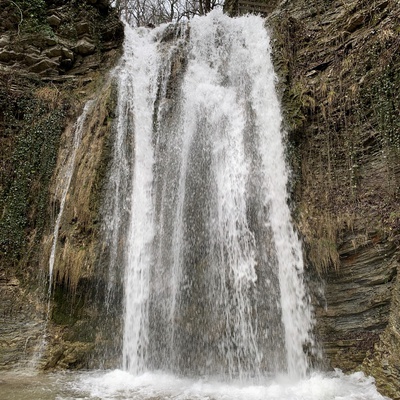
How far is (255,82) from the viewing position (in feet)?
27.7

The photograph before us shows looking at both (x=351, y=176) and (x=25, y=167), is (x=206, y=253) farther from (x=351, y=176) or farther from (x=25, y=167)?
(x=25, y=167)

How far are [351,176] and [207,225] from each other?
112 inches

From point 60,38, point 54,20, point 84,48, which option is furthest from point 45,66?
point 54,20

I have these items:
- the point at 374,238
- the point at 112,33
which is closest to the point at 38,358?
the point at 374,238

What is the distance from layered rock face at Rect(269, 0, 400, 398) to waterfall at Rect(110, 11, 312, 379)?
0.41 meters

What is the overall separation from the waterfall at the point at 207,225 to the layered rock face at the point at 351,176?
41 centimetres

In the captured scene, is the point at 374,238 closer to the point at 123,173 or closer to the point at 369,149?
the point at 369,149

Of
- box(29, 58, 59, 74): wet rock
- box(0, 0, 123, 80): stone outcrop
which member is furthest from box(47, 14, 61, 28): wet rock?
box(29, 58, 59, 74): wet rock

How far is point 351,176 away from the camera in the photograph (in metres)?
6.62

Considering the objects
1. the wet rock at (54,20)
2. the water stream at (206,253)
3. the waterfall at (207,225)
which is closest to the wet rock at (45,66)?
the wet rock at (54,20)

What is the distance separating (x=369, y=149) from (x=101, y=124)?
5553mm

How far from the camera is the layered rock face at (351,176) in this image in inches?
223

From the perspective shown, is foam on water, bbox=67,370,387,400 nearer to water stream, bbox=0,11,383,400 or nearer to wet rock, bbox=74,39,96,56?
water stream, bbox=0,11,383,400

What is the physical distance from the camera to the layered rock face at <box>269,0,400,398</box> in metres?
5.68
